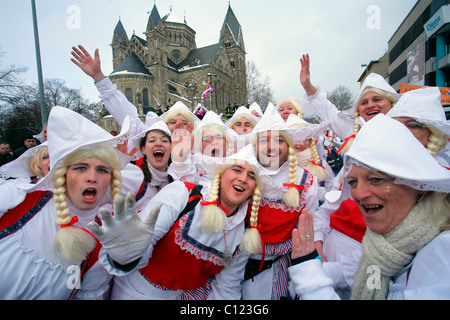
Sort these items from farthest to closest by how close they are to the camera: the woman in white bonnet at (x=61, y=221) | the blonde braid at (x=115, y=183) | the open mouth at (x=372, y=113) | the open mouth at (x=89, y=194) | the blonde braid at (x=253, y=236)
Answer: the open mouth at (x=372, y=113) → the blonde braid at (x=253, y=236) → the blonde braid at (x=115, y=183) → the open mouth at (x=89, y=194) → the woman in white bonnet at (x=61, y=221)

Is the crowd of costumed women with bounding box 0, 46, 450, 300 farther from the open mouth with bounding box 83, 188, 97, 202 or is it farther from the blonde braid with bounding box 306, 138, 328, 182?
the blonde braid with bounding box 306, 138, 328, 182

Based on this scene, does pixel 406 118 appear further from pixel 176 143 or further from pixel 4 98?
pixel 4 98

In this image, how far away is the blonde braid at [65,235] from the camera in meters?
1.46

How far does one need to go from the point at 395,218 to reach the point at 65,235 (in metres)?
2.10

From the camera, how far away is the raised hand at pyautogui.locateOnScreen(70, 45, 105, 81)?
3340mm

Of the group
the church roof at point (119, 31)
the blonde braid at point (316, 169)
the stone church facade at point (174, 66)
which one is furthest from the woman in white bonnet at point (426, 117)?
the church roof at point (119, 31)

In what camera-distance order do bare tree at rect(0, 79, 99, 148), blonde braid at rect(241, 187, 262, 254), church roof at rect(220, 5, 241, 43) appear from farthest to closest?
church roof at rect(220, 5, 241, 43)
bare tree at rect(0, 79, 99, 148)
blonde braid at rect(241, 187, 262, 254)

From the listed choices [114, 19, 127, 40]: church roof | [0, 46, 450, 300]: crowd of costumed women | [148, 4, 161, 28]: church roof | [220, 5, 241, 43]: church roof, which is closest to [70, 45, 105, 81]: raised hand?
[0, 46, 450, 300]: crowd of costumed women

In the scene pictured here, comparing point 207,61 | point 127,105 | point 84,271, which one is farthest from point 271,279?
point 207,61

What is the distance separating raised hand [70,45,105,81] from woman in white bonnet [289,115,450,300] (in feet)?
12.1

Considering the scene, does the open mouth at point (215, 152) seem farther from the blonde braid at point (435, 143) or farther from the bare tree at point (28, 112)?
the bare tree at point (28, 112)

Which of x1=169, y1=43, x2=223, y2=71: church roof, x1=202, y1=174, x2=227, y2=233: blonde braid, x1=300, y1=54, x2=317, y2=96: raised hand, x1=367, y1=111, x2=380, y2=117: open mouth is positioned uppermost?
x1=169, y1=43, x2=223, y2=71: church roof

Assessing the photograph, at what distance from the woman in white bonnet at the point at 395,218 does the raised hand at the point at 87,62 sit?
12.1ft

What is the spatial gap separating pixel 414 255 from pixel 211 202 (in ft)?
4.53
